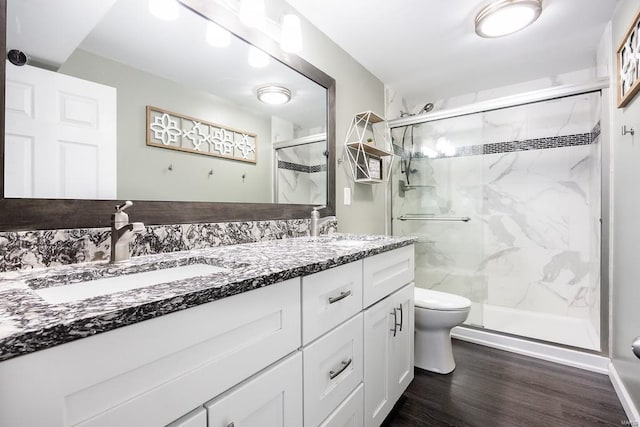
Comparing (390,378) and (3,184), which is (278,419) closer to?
(390,378)

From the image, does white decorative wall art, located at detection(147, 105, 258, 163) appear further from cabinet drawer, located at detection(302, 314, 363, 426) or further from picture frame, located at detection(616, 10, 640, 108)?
picture frame, located at detection(616, 10, 640, 108)

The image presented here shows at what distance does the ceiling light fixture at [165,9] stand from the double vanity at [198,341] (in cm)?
89

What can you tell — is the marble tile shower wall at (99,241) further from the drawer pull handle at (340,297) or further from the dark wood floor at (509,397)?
the dark wood floor at (509,397)

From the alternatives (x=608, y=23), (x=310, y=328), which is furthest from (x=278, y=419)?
(x=608, y=23)

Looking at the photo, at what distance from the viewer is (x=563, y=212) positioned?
8.45 feet

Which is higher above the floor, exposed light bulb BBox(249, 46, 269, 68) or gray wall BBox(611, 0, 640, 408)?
exposed light bulb BBox(249, 46, 269, 68)

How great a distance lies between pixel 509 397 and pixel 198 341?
5.77 ft

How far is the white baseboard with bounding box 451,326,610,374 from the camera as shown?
1844 millimetres

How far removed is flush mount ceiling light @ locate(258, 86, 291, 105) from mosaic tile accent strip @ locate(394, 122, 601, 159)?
1388 mm

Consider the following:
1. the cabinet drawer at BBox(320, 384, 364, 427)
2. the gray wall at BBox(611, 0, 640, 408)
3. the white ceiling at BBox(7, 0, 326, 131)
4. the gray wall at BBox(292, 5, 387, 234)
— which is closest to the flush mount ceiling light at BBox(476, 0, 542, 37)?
the gray wall at BBox(611, 0, 640, 408)

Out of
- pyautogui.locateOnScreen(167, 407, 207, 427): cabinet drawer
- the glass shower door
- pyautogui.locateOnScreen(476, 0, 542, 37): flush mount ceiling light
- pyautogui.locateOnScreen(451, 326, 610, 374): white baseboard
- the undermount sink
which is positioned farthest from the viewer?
the glass shower door

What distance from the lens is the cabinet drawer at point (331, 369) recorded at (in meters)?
0.88

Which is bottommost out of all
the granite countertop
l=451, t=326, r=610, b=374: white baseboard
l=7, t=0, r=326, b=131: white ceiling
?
A: l=451, t=326, r=610, b=374: white baseboard

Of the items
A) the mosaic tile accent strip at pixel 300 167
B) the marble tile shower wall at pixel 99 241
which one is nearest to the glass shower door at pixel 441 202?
the mosaic tile accent strip at pixel 300 167
